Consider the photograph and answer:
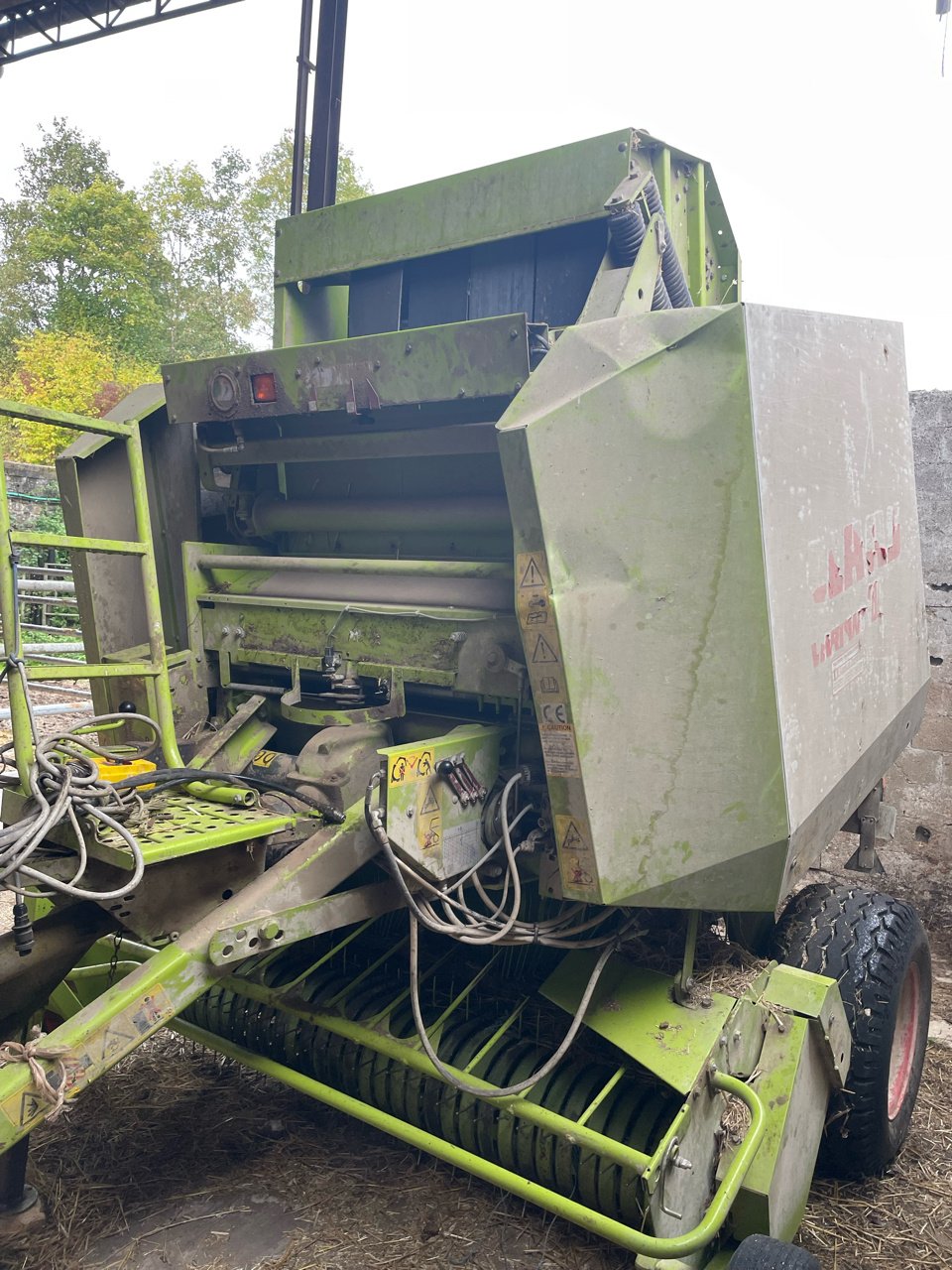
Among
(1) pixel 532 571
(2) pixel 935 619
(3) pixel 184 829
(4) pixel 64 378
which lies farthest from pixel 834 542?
(4) pixel 64 378

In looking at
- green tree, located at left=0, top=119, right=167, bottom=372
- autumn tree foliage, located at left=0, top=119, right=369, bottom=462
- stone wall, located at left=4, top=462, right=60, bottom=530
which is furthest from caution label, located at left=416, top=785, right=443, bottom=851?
green tree, located at left=0, top=119, right=167, bottom=372

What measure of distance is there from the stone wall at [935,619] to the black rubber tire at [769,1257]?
3.56 meters

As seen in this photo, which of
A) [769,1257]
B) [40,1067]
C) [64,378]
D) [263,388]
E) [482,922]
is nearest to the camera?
[40,1067]

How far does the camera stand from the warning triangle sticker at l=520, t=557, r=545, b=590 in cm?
227

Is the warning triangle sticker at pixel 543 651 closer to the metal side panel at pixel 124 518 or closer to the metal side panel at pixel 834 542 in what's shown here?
the metal side panel at pixel 834 542

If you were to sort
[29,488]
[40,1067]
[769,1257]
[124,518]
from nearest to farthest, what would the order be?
[40,1067], [769,1257], [124,518], [29,488]

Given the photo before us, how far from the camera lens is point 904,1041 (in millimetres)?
3271

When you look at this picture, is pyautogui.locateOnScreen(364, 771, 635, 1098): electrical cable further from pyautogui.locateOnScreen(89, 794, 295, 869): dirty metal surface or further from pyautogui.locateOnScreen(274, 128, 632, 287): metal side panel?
pyautogui.locateOnScreen(274, 128, 632, 287): metal side panel

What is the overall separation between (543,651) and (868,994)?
1.62 metres

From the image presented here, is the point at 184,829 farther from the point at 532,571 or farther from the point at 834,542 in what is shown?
the point at 834,542

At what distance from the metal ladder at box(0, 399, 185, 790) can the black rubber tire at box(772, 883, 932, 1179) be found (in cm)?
210

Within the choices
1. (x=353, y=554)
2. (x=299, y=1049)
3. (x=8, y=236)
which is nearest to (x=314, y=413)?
(x=353, y=554)

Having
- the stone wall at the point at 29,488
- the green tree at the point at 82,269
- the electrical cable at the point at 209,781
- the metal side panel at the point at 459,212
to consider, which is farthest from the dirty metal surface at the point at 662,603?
the green tree at the point at 82,269

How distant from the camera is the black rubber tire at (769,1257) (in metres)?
2.09
